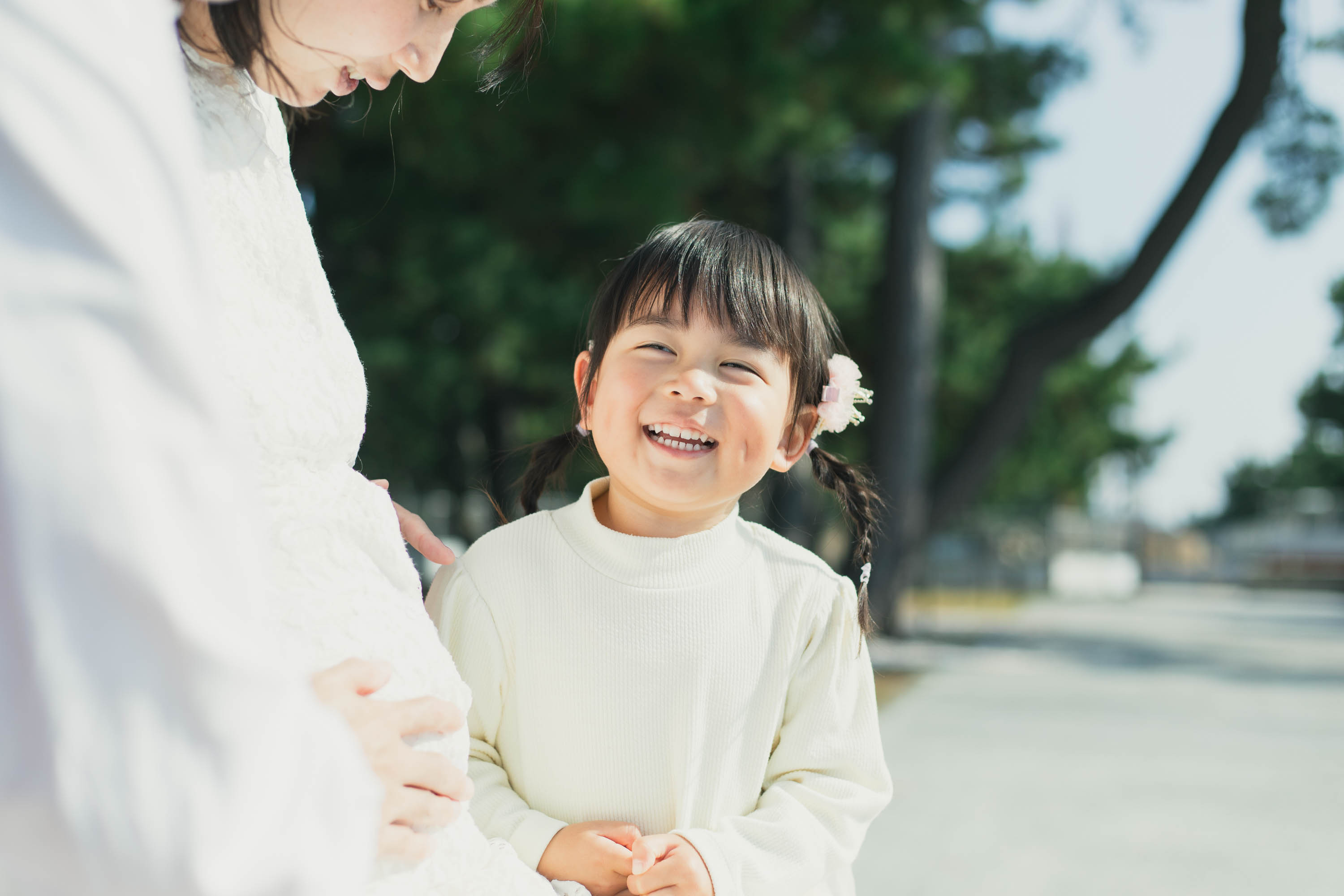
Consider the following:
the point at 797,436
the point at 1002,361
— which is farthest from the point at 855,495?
the point at 1002,361

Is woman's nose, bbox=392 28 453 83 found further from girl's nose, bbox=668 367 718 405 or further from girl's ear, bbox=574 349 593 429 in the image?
girl's ear, bbox=574 349 593 429

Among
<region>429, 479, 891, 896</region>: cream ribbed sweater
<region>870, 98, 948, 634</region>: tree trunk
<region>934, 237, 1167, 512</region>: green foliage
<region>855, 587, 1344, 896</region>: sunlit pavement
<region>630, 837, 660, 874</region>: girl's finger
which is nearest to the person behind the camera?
<region>630, 837, 660, 874</region>: girl's finger

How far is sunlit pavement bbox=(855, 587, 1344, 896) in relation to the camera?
4.09m

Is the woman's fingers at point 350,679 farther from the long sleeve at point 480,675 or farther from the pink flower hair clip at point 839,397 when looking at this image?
the pink flower hair clip at point 839,397

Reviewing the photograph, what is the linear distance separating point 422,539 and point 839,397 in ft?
1.82

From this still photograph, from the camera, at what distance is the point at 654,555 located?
1381mm

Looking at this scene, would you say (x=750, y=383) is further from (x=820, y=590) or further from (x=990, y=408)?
(x=990, y=408)

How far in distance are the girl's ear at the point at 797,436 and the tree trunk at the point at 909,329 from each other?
9.07 metres

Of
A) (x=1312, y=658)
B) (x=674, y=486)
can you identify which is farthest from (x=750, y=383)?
(x=1312, y=658)

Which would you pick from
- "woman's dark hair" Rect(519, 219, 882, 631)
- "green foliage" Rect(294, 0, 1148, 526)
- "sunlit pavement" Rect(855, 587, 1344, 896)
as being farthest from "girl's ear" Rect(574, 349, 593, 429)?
"green foliage" Rect(294, 0, 1148, 526)

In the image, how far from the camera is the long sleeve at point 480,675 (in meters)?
1.30

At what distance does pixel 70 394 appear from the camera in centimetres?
42

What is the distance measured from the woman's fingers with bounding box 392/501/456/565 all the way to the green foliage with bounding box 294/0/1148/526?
3260 millimetres

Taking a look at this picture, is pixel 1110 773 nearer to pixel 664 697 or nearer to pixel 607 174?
pixel 607 174
